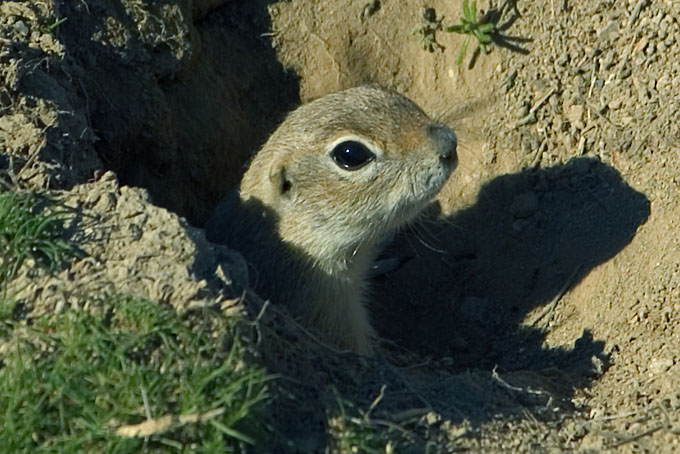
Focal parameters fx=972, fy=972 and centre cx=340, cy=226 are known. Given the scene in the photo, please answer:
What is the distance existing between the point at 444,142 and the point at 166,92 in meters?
2.22

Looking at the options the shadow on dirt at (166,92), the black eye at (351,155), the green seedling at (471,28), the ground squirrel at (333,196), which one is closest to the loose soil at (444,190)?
the shadow on dirt at (166,92)

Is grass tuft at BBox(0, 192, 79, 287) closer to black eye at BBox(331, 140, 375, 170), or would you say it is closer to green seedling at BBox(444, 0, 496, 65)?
black eye at BBox(331, 140, 375, 170)

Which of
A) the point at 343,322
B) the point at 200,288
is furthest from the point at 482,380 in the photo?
the point at 200,288

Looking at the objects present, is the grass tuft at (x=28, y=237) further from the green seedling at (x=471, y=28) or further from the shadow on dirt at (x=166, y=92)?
the green seedling at (x=471, y=28)

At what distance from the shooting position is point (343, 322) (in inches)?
217

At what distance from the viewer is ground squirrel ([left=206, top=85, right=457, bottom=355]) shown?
16.8 feet

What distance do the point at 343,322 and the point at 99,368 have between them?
2.15 m

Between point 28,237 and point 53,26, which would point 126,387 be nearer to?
point 28,237

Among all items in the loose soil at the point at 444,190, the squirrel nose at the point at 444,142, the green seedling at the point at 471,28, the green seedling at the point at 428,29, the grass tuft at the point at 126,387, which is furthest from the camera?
the green seedling at the point at 428,29

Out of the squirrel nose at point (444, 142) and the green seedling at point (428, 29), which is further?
the green seedling at point (428, 29)

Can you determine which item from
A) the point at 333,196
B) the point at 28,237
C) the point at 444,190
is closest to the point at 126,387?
the point at 28,237

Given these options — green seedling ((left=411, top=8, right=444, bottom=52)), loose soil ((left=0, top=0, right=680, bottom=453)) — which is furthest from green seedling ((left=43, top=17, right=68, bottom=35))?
green seedling ((left=411, top=8, right=444, bottom=52))

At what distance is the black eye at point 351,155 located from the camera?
16.9 ft

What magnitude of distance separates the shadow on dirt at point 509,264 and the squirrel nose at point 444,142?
3.85 feet
